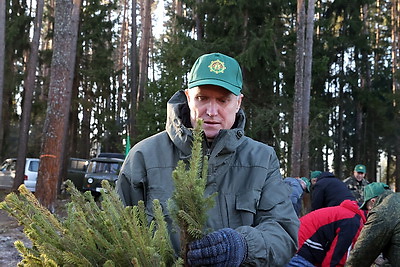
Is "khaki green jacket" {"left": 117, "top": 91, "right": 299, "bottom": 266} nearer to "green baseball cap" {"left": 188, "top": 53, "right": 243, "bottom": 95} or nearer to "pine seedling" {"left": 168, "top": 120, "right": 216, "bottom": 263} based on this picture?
"green baseball cap" {"left": 188, "top": 53, "right": 243, "bottom": 95}

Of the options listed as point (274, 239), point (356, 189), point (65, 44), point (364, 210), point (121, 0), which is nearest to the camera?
point (274, 239)

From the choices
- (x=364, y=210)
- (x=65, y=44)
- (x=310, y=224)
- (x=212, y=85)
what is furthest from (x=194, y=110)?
(x=65, y=44)

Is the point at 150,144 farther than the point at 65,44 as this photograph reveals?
No

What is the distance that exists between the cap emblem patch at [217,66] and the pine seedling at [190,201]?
627mm

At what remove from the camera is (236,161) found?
2117 mm

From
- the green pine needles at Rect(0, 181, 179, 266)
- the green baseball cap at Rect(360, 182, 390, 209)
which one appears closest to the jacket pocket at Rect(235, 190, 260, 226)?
the green pine needles at Rect(0, 181, 179, 266)

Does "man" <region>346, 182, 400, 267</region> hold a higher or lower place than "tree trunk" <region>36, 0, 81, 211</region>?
lower

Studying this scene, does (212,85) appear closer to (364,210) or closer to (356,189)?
(364,210)

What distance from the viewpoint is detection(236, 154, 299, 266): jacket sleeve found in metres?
1.76

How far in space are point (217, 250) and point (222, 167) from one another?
1.81ft

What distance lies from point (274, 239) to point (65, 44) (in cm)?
1069

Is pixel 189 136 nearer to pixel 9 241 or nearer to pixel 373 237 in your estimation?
pixel 373 237

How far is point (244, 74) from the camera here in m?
20.8

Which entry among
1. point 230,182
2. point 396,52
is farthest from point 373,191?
point 396,52
